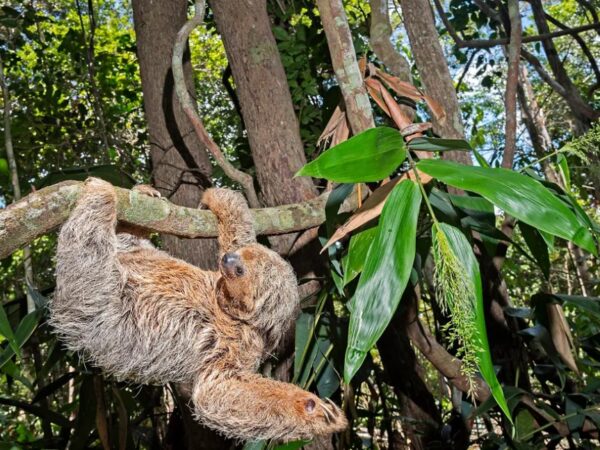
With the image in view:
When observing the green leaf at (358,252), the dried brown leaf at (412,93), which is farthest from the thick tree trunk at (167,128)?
the green leaf at (358,252)

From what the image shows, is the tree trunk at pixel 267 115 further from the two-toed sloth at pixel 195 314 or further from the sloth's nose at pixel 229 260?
the sloth's nose at pixel 229 260

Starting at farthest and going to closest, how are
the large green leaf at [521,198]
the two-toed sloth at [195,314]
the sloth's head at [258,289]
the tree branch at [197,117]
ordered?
the tree branch at [197,117]
the sloth's head at [258,289]
the two-toed sloth at [195,314]
the large green leaf at [521,198]

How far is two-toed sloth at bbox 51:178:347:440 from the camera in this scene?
2.45 m

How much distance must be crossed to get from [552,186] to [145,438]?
4.10 meters

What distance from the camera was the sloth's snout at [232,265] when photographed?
251 cm

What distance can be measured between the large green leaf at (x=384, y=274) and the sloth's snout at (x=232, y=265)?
0.90 meters

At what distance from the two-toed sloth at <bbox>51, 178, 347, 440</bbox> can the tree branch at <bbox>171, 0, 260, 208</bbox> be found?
0.45 ft

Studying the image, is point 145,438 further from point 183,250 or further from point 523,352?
point 523,352

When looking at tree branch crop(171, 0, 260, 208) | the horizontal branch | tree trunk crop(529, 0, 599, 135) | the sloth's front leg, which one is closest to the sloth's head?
the horizontal branch

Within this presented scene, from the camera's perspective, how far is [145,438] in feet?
17.3

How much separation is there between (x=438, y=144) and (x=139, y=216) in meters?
1.09

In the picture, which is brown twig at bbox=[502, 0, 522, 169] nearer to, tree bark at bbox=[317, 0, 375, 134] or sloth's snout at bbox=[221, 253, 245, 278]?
tree bark at bbox=[317, 0, 375, 134]

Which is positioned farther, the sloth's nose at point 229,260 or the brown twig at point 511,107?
the brown twig at point 511,107

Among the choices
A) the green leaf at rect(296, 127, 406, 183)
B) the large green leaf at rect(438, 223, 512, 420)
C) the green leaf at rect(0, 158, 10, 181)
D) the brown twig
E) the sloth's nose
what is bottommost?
the large green leaf at rect(438, 223, 512, 420)
